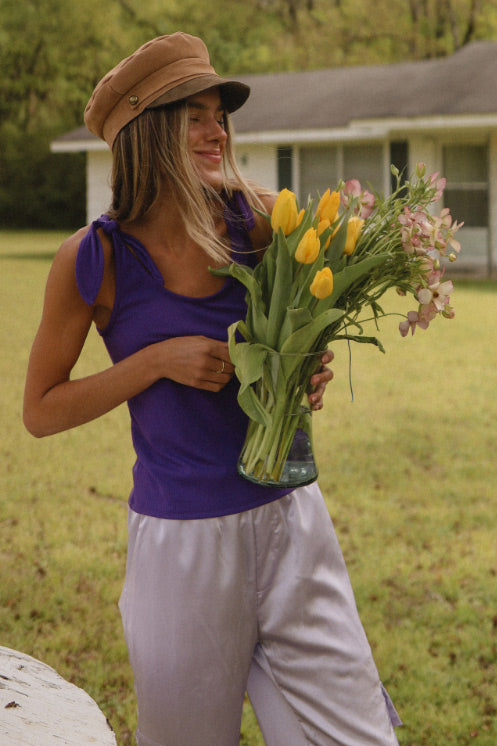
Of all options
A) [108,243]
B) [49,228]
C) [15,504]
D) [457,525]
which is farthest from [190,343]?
[49,228]

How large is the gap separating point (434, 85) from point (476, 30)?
20.2 meters

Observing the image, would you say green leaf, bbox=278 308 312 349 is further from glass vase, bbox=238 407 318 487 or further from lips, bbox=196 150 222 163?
lips, bbox=196 150 222 163

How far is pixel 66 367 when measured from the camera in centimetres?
183

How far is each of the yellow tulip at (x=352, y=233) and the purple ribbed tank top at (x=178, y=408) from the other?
0.78ft

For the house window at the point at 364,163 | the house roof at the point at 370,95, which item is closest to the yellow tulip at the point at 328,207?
the house roof at the point at 370,95

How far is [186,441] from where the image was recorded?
1802mm

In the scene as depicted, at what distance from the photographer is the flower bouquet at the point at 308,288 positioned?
166cm

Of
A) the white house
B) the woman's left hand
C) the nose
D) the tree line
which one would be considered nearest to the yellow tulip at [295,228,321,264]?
the woman's left hand

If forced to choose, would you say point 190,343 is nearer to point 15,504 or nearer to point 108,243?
point 108,243

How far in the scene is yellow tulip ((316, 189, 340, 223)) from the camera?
1703mm

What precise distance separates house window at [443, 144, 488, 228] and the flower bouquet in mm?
16179

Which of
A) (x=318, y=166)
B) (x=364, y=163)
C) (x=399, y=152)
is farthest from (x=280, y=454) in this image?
(x=318, y=166)

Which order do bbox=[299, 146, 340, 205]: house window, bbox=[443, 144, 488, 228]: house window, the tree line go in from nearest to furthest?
bbox=[443, 144, 488, 228]: house window → bbox=[299, 146, 340, 205]: house window → the tree line

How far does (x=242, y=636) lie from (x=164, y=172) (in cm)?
93
